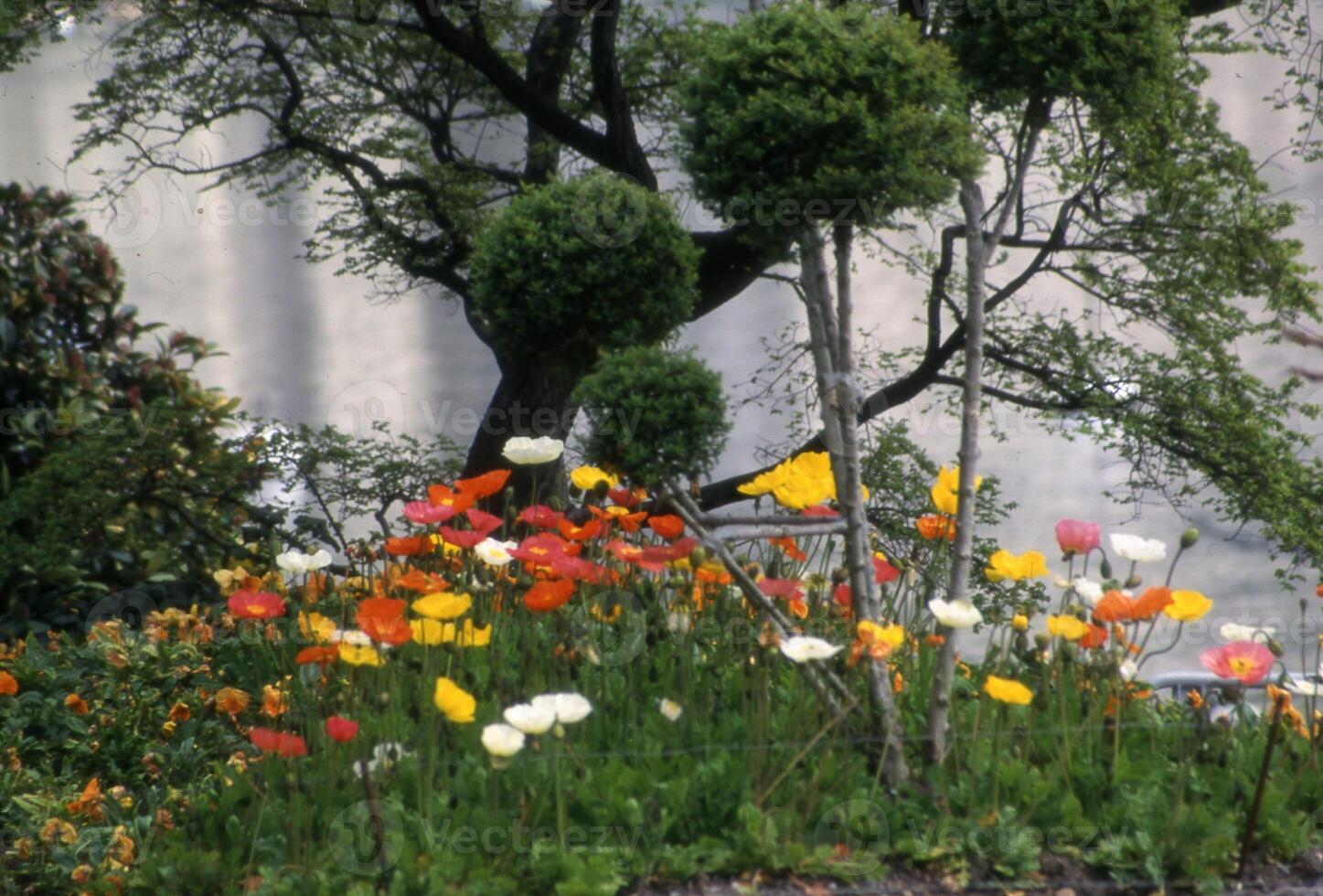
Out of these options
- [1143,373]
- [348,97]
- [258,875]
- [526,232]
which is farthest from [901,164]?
[348,97]

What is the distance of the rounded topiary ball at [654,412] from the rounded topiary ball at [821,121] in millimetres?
382

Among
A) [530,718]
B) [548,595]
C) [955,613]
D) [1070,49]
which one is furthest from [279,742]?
[1070,49]

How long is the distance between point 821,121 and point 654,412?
64 cm

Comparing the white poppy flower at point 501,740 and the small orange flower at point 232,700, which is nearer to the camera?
the white poppy flower at point 501,740

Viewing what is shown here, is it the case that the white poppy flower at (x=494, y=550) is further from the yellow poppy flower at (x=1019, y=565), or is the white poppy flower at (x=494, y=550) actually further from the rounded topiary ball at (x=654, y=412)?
the yellow poppy flower at (x=1019, y=565)

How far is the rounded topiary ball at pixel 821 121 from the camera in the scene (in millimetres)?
2279

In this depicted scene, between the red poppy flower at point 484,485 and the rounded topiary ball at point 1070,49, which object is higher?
the rounded topiary ball at point 1070,49

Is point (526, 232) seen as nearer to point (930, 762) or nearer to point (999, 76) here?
point (999, 76)

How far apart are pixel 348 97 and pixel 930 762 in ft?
18.1

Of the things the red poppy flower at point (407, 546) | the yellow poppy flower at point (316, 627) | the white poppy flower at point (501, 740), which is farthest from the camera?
the red poppy flower at point (407, 546)

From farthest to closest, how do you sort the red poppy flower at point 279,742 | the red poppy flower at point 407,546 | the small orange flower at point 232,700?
1. the small orange flower at point 232,700
2. the red poppy flower at point 407,546
3. the red poppy flower at point 279,742

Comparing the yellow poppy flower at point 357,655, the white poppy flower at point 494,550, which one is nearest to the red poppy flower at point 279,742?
Result: the yellow poppy flower at point 357,655

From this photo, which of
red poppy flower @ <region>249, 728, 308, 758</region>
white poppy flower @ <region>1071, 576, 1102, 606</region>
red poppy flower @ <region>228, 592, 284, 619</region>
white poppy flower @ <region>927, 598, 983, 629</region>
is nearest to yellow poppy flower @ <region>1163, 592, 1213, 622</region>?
white poppy flower @ <region>1071, 576, 1102, 606</region>

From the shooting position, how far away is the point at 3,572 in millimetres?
4062
